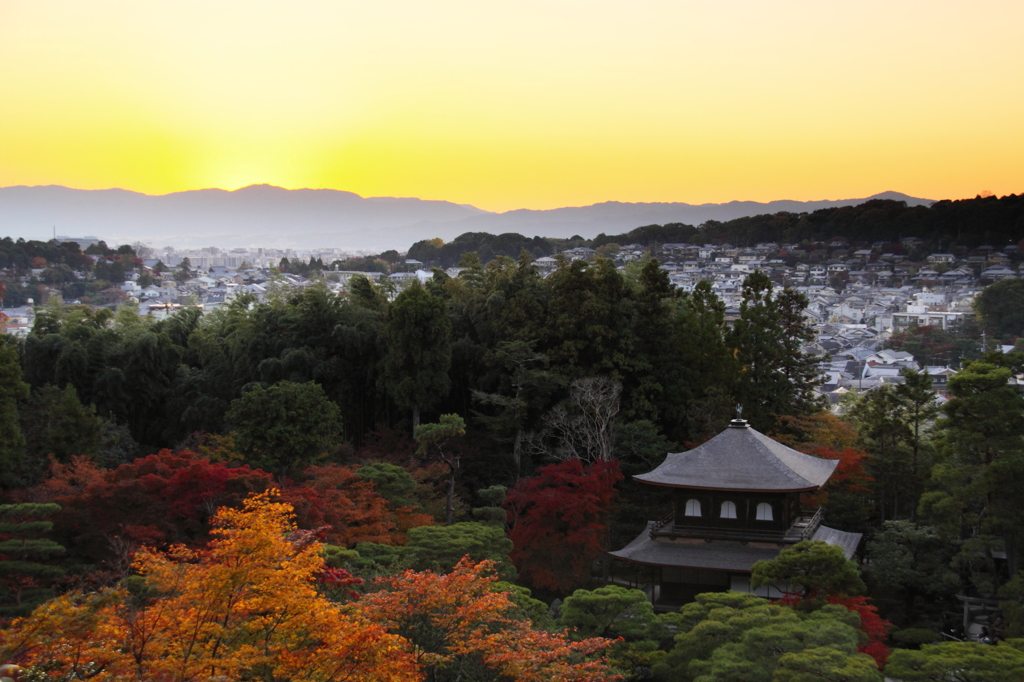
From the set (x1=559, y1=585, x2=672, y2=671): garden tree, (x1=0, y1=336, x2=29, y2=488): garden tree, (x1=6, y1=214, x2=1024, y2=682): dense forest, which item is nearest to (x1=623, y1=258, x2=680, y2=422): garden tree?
(x1=6, y1=214, x2=1024, y2=682): dense forest

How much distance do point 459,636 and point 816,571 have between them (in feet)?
23.9

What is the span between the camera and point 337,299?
2612cm

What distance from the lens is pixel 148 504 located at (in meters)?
14.4

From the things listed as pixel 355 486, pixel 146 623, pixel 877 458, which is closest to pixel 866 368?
pixel 877 458

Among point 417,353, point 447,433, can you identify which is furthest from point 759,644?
point 417,353

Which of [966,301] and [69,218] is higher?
[69,218]

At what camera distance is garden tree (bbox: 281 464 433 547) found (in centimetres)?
1509

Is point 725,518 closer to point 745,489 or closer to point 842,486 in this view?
point 745,489

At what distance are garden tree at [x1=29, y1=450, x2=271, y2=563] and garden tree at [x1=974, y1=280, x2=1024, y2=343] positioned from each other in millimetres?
31932

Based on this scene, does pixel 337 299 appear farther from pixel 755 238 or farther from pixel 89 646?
pixel 755 238

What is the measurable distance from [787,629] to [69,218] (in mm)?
98295

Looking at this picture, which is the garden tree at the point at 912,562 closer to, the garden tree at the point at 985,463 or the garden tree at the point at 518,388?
the garden tree at the point at 985,463

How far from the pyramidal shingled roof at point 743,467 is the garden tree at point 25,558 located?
38.4 ft

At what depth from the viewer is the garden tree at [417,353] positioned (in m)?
23.2
